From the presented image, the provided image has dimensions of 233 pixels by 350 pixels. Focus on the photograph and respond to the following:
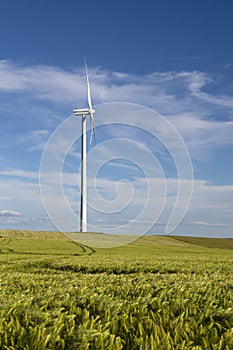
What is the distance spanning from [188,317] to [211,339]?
66 cm

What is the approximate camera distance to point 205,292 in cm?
712

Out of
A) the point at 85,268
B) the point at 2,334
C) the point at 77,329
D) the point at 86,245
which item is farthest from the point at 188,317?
the point at 86,245

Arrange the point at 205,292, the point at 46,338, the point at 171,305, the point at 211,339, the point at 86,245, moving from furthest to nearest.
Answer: the point at 86,245 < the point at 205,292 < the point at 171,305 < the point at 211,339 < the point at 46,338

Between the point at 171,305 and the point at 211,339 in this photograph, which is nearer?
the point at 211,339

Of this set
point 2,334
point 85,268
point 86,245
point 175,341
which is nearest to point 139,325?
point 175,341

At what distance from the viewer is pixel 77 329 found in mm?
4562

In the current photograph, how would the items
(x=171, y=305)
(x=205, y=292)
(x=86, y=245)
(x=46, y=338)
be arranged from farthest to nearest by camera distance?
(x=86, y=245) < (x=205, y=292) < (x=171, y=305) < (x=46, y=338)

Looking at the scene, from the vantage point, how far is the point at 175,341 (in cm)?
431

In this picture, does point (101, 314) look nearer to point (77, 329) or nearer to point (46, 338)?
point (77, 329)

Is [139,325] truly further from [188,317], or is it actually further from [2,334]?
[2,334]

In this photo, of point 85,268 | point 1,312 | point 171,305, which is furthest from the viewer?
point 85,268

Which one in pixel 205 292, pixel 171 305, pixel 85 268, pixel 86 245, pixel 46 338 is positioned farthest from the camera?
pixel 86 245

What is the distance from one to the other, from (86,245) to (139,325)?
5851 cm

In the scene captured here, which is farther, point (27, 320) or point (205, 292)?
point (205, 292)
